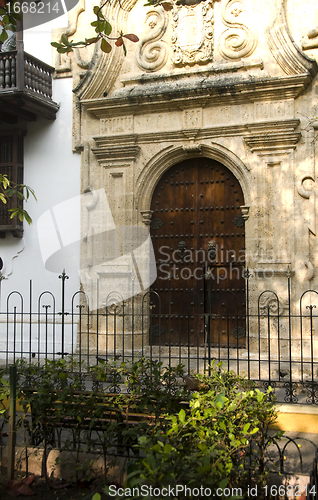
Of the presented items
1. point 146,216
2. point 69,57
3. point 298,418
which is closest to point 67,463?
point 298,418

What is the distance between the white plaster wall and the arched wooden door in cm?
164

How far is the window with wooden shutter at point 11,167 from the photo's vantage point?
8.73m

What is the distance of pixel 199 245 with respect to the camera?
26.5ft

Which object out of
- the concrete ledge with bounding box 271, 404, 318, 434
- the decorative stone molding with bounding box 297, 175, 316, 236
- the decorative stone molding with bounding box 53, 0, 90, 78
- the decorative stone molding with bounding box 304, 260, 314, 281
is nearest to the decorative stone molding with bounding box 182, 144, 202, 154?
the decorative stone molding with bounding box 297, 175, 316, 236

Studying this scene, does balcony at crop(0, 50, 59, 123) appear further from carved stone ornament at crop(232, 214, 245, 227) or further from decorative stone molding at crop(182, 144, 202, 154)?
carved stone ornament at crop(232, 214, 245, 227)

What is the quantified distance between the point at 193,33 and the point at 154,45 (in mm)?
695

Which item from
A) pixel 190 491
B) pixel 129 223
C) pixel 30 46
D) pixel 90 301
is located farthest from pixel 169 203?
pixel 190 491

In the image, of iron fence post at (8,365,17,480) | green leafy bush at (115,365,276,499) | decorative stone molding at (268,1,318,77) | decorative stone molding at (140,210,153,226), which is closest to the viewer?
green leafy bush at (115,365,276,499)

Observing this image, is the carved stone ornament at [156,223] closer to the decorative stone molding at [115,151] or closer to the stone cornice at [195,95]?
the decorative stone molding at [115,151]

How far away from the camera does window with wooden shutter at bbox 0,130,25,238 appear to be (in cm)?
873

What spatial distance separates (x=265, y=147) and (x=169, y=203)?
6.09ft

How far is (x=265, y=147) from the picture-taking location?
752 cm

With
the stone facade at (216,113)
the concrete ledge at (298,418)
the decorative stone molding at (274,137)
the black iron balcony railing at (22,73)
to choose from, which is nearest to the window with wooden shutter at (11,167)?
the black iron balcony railing at (22,73)

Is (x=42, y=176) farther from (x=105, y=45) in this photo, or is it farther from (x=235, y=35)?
(x=105, y=45)
